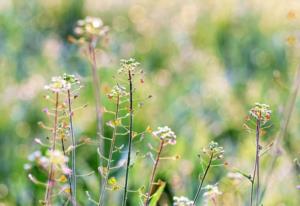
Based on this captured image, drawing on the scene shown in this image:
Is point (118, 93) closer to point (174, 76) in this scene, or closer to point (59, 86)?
point (59, 86)

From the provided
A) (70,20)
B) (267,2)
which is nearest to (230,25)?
(267,2)

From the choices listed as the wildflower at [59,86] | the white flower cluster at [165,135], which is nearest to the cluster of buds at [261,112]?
the white flower cluster at [165,135]

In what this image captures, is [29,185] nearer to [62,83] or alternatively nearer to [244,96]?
[62,83]

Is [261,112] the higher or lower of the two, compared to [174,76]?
higher

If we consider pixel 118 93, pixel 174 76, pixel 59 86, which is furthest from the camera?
pixel 174 76

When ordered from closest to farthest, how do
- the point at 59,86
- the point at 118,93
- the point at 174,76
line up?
the point at 59,86, the point at 118,93, the point at 174,76

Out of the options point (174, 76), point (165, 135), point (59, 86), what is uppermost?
point (59, 86)

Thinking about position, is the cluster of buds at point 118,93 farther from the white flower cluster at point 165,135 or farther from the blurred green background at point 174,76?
the blurred green background at point 174,76

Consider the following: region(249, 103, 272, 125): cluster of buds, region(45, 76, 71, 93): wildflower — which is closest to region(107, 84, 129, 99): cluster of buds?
region(45, 76, 71, 93): wildflower

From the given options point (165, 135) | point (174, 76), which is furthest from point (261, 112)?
point (174, 76)
